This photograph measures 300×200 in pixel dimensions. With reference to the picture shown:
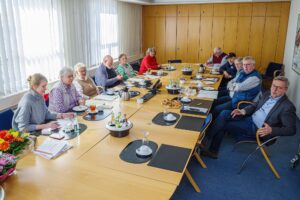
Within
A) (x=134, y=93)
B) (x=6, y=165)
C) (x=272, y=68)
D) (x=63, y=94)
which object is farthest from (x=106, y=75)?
(x=272, y=68)

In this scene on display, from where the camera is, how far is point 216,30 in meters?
8.66

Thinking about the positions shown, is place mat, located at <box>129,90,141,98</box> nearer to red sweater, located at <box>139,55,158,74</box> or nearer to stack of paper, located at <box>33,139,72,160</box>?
stack of paper, located at <box>33,139,72,160</box>

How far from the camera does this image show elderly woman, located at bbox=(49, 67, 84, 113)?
354cm

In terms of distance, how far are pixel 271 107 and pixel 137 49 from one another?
6.61 metres

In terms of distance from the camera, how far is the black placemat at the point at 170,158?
7.02 feet

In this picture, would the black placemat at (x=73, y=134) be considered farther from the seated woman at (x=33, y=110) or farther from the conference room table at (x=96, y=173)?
the seated woman at (x=33, y=110)

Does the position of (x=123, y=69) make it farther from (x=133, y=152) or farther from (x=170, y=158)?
(x=170, y=158)

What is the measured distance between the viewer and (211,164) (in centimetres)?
362

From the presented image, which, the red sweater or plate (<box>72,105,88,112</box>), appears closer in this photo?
plate (<box>72,105,88,112</box>)

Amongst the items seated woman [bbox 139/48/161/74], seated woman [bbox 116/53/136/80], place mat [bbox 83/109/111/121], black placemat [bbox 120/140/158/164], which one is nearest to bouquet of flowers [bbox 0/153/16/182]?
black placemat [bbox 120/140/158/164]

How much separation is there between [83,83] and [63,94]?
868 millimetres

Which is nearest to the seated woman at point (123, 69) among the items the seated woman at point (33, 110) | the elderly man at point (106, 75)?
the elderly man at point (106, 75)

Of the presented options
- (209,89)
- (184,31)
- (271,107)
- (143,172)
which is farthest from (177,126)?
(184,31)

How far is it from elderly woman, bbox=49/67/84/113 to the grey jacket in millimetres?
406
